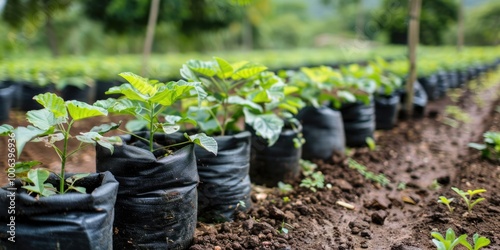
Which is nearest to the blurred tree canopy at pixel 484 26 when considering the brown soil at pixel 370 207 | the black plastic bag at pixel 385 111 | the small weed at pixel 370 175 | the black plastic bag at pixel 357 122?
the black plastic bag at pixel 385 111

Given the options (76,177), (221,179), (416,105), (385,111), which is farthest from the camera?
(416,105)

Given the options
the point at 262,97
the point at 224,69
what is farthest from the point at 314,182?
the point at 224,69

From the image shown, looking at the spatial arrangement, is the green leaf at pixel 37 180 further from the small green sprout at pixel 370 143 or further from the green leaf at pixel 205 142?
the small green sprout at pixel 370 143

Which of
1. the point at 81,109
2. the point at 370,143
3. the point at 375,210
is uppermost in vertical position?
the point at 81,109

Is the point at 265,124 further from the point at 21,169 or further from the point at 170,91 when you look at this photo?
the point at 21,169

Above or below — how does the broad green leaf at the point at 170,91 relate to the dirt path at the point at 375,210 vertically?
above

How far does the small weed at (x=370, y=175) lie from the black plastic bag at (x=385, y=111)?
1.56 meters

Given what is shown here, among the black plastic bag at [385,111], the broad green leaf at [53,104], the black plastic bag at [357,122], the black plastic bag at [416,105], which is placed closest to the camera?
the broad green leaf at [53,104]

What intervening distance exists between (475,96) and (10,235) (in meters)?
8.59

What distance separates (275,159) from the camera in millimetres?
3150

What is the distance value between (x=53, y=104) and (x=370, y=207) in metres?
2.09

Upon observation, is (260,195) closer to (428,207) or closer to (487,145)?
(428,207)

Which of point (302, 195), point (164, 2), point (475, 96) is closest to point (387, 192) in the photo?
point (302, 195)

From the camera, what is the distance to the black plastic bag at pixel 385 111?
16.6ft
